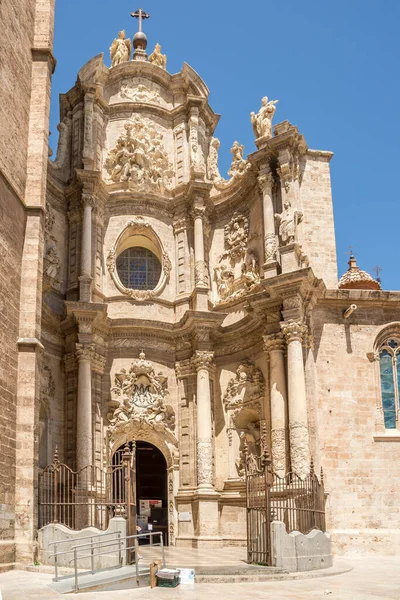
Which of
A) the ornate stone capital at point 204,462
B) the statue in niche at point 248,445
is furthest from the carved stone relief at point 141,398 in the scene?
the statue in niche at point 248,445

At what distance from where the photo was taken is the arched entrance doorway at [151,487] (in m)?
24.8

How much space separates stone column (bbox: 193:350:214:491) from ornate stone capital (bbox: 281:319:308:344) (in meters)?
3.60

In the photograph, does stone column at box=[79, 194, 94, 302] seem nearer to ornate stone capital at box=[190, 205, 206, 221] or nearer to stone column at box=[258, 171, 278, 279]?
ornate stone capital at box=[190, 205, 206, 221]

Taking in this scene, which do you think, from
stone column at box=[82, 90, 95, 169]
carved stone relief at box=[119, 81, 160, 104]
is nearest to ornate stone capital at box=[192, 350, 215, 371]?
stone column at box=[82, 90, 95, 169]

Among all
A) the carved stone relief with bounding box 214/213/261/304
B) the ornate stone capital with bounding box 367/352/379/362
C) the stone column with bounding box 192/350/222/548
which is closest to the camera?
the ornate stone capital with bounding box 367/352/379/362

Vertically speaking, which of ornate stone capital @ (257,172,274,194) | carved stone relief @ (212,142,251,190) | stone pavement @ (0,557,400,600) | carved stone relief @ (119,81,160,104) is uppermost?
carved stone relief @ (119,81,160,104)

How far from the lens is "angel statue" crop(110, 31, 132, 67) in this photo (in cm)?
2723

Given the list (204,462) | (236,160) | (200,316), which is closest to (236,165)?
(236,160)

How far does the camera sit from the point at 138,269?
25547mm

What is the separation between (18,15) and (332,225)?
11172 millimetres

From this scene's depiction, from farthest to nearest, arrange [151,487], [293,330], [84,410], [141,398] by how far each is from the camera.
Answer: [151,487] → [141,398] → [84,410] → [293,330]

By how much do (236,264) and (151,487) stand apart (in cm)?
856

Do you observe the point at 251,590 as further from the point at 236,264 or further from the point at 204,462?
the point at 236,264

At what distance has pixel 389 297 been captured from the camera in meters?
21.2
